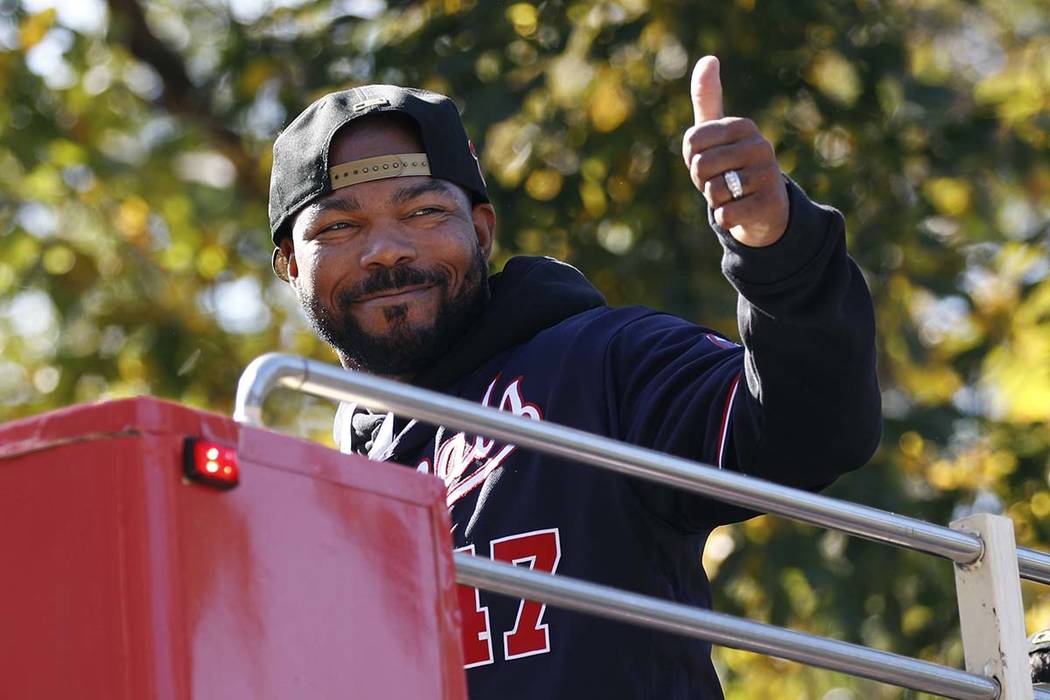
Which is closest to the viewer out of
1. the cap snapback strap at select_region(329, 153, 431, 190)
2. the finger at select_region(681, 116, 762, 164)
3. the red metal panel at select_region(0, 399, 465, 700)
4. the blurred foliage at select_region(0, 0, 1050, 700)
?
the red metal panel at select_region(0, 399, 465, 700)

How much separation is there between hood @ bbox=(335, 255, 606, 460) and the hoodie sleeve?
1.33 feet

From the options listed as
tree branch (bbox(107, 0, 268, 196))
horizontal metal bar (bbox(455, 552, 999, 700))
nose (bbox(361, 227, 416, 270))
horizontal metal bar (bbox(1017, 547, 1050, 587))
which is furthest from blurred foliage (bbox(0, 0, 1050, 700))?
horizontal metal bar (bbox(455, 552, 999, 700))

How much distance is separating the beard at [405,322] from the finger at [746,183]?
936mm

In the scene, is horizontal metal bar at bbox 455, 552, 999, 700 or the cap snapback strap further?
Result: the cap snapback strap

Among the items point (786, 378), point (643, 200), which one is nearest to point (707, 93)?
point (786, 378)

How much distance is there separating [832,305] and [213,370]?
4.92m

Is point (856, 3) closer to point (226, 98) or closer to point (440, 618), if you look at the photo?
point (226, 98)

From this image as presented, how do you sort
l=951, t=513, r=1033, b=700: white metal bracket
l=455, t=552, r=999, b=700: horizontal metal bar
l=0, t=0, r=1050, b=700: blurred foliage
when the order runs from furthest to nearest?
l=0, t=0, r=1050, b=700: blurred foliage
l=951, t=513, r=1033, b=700: white metal bracket
l=455, t=552, r=999, b=700: horizontal metal bar

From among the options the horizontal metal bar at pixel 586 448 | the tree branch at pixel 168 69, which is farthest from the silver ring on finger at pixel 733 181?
the tree branch at pixel 168 69

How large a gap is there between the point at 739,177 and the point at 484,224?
1.18 meters

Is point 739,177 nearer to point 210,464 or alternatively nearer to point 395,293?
point 210,464

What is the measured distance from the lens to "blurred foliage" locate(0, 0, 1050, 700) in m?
6.11

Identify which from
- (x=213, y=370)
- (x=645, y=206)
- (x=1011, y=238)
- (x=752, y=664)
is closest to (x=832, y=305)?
(x=645, y=206)

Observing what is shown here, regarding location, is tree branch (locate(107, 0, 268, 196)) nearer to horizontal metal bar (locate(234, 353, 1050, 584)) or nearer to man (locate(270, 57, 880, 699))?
man (locate(270, 57, 880, 699))
